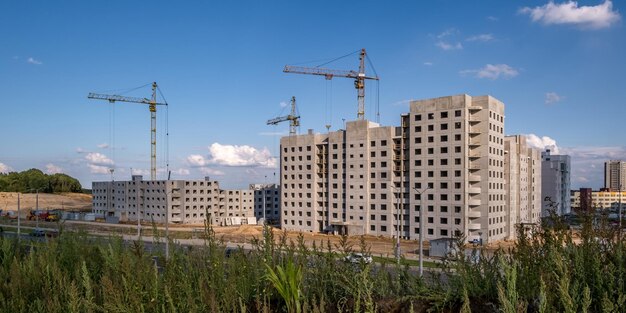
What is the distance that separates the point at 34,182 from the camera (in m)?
156

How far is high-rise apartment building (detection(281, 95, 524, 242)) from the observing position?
2355 inches

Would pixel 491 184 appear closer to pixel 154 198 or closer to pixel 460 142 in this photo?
pixel 460 142

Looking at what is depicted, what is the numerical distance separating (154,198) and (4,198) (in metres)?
62.3

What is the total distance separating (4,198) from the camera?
5108 inches

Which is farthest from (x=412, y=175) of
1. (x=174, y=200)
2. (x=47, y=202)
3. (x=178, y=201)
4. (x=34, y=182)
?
(x=34, y=182)

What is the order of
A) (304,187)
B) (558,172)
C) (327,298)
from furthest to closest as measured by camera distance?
(558,172) → (304,187) → (327,298)

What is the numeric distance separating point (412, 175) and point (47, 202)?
379 feet

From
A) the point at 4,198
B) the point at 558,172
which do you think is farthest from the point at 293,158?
the point at 4,198

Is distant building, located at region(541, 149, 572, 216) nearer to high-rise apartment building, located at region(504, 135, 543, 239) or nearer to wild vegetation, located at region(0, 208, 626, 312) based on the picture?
high-rise apartment building, located at region(504, 135, 543, 239)

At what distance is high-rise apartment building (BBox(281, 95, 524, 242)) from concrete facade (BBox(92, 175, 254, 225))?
86.0ft

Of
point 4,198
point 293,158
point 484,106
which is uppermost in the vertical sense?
point 484,106

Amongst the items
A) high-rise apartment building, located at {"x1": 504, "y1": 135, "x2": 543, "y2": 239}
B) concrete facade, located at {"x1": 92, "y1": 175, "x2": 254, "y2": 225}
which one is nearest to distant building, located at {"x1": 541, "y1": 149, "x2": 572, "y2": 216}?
high-rise apartment building, located at {"x1": 504, "y1": 135, "x2": 543, "y2": 239}

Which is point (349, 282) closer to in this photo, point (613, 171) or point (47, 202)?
point (47, 202)

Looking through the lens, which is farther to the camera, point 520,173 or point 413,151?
point 520,173
